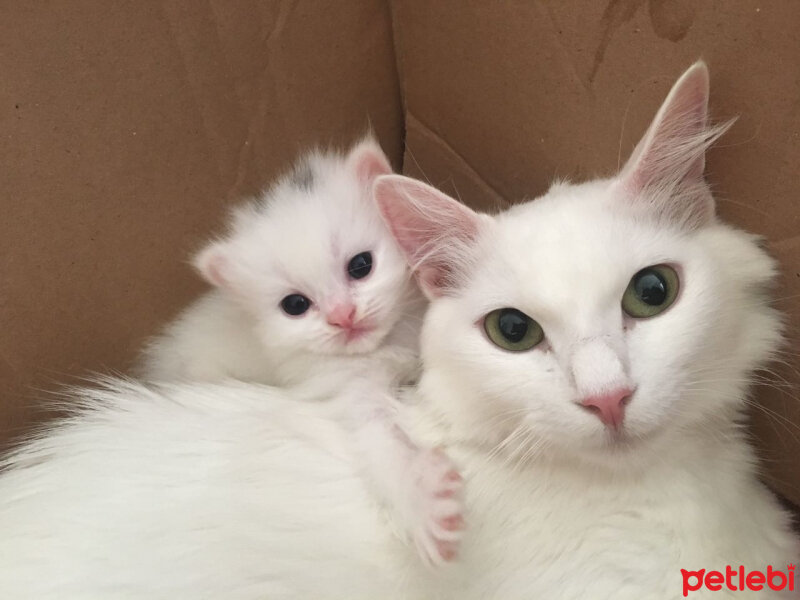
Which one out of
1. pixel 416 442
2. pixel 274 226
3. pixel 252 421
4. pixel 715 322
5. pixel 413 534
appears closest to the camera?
pixel 715 322

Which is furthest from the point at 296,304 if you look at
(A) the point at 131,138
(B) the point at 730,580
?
(B) the point at 730,580

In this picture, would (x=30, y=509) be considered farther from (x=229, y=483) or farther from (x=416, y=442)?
(x=416, y=442)

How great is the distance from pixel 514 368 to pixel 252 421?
1.76 feet

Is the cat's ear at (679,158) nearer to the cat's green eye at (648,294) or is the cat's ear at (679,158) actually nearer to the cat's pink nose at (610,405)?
the cat's green eye at (648,294)

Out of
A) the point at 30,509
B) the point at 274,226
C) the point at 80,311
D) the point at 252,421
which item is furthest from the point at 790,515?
the point at 80,311

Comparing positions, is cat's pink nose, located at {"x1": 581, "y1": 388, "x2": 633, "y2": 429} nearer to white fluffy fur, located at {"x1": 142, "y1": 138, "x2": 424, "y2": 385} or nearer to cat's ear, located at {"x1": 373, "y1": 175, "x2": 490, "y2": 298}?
cat's ear, located at {"x1": 373, "y1": 175, "x2": 490, "y2": 298}

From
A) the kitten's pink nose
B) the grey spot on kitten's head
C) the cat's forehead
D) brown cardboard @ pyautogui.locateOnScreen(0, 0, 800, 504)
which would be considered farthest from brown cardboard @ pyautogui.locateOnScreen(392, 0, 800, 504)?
the kitten's pink nose

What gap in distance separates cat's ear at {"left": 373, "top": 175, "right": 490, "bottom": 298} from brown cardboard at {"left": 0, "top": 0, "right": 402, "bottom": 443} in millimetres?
656

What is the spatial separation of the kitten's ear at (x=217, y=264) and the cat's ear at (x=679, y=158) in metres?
0.83

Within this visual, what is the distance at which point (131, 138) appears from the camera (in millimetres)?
1554

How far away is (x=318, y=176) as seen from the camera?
1.59 m

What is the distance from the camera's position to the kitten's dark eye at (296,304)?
4.87 ft

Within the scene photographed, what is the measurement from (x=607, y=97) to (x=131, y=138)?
0.95m

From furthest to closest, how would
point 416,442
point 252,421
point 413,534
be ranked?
point 252,421 → point 416,442 → point 413,534
